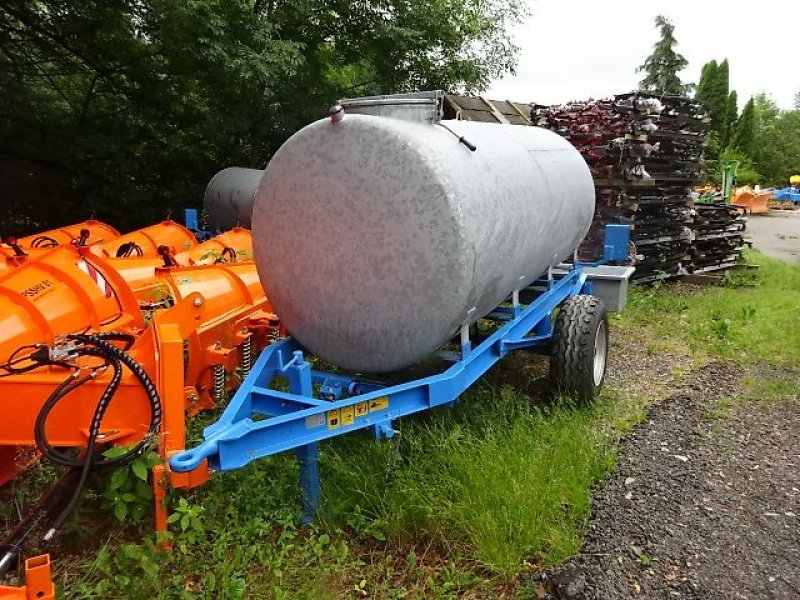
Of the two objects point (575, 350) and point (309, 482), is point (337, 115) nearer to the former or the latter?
point (309, 482)

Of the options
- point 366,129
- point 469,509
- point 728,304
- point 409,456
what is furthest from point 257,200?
point 728,304

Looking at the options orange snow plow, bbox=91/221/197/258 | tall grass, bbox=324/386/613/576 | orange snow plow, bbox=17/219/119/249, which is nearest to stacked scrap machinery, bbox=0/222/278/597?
tall grass, bbox=324/386/613/576

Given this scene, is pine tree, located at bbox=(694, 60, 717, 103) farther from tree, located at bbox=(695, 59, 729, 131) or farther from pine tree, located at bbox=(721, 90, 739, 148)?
pine tree, located at bbox=(721, 90, 739, 148)

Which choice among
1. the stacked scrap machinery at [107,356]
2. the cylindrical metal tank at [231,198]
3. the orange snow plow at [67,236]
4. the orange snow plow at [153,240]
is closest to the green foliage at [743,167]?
the cylindrical metal tank at [231,198]

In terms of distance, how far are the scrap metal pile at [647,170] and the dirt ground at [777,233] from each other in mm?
5149

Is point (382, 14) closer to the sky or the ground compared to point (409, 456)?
closer to the sky

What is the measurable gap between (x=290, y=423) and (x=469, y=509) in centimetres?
111

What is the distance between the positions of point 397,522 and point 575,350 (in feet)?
6.61

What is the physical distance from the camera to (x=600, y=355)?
523 centimetres

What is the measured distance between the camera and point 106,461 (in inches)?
113

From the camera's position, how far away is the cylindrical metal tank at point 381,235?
3.01 meters

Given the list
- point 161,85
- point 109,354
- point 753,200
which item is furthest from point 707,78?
point 109,354

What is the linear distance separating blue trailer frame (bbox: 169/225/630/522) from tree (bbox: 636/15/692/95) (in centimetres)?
3823

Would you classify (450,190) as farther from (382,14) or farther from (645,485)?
(382,14)
